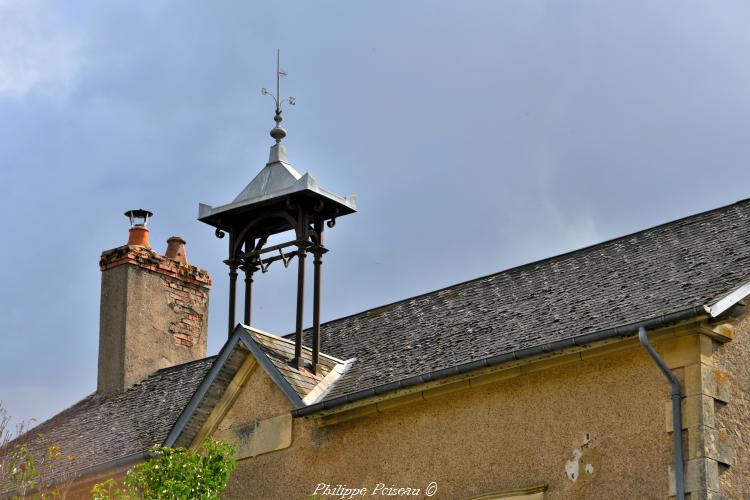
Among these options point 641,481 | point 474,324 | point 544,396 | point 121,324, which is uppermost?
point 121,324

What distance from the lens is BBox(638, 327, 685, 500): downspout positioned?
1098 centimetres

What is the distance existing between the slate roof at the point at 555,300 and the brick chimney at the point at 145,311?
366 cm

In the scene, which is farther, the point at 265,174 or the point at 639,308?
the point at 265,174

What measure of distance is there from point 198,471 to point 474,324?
3.03 metres

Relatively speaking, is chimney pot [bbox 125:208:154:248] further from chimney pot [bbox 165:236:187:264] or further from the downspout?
the downspout

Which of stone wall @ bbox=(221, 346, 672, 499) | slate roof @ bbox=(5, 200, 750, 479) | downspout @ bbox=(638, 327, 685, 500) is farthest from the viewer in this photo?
slate roof @ bbox=(5, 200, 750, 479)

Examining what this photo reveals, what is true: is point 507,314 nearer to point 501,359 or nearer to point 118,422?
point 501,359

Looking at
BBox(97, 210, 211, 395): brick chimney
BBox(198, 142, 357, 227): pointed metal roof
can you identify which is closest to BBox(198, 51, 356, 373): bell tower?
BBox(198, 142, 357, 227): pointed metal roof

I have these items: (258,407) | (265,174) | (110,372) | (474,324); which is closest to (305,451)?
(258,407)

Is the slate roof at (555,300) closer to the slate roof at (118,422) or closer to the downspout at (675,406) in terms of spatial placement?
the downspout at (675,406)

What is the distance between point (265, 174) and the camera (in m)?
15.7

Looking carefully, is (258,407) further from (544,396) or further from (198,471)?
(544,396)

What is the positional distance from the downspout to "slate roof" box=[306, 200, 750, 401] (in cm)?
27

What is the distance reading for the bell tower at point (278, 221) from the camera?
15.0 m
